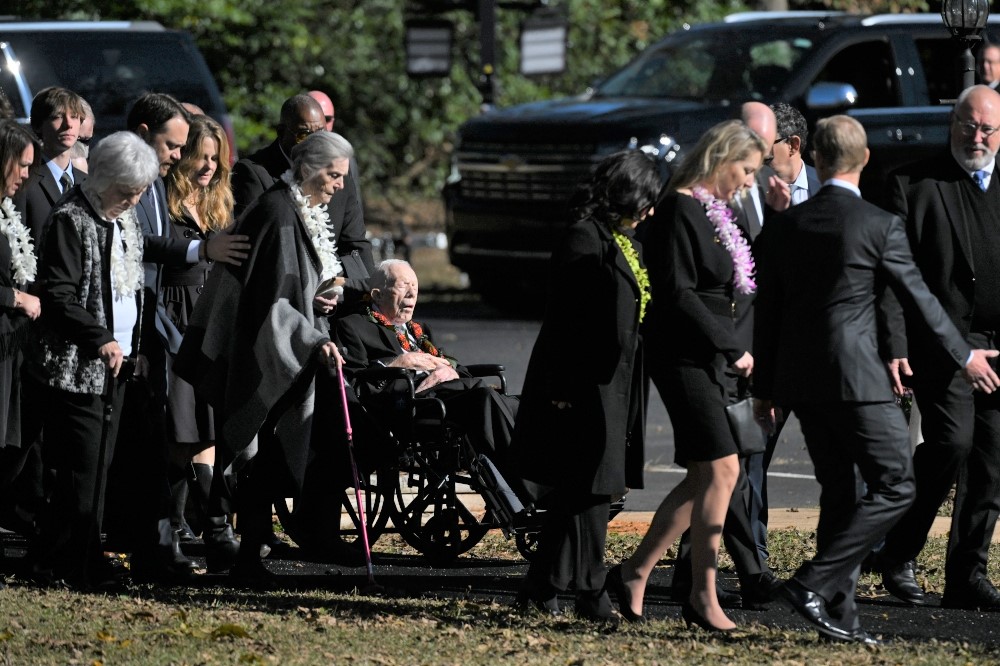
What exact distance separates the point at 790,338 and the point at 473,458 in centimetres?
190

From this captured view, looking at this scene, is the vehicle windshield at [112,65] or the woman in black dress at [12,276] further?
the vehicle windshield at [112,65]

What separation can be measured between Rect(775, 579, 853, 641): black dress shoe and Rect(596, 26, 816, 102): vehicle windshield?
935cm

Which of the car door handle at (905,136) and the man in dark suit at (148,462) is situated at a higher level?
the car door handle at (905,136)

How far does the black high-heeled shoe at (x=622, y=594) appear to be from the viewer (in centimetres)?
712

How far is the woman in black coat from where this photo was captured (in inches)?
275

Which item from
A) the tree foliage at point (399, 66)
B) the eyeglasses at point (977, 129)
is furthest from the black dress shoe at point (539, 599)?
the tree foliage at point (399, 66)

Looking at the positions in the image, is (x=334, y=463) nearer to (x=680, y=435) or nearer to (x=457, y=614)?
(x=457, y=614)

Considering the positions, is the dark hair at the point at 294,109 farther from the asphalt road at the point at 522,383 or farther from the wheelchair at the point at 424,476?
the asphalt road at the point at 522,383

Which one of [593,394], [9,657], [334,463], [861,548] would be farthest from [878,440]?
[9,657]

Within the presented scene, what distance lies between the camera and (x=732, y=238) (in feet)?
23.2

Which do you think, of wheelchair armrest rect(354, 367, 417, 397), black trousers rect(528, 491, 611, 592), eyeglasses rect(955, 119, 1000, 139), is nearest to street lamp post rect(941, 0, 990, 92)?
eyeglasses rect(955, 119, 1000, 139)

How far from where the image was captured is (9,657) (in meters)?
6.38

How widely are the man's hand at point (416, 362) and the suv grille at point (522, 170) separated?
7227 millimetres

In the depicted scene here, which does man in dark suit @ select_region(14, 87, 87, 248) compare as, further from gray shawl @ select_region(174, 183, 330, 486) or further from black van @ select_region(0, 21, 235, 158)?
black van @ select_region(0, 21, 235, 158)
